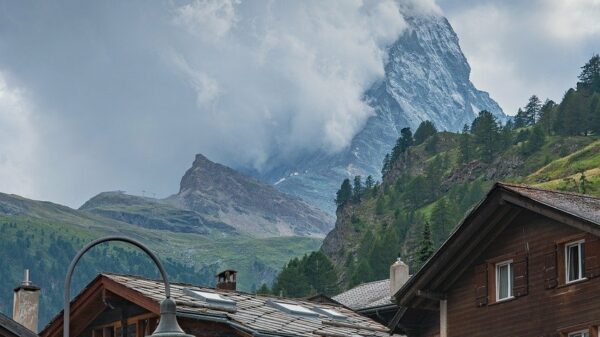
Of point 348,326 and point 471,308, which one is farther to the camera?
point 348,326

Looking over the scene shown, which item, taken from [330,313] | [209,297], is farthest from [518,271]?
[209,297]

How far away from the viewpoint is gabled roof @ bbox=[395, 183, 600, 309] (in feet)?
121

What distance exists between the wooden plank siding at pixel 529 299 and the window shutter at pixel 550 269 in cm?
8

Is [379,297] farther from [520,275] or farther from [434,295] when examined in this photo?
[520,275]

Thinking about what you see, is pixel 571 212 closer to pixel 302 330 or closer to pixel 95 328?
pixel 302 330

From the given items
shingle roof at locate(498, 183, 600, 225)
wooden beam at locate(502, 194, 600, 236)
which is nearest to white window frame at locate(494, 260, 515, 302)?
→ wooden beam at locate(502, 194, 600, 236)

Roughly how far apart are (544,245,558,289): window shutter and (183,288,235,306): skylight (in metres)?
8.76

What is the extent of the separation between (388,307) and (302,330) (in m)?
18.7

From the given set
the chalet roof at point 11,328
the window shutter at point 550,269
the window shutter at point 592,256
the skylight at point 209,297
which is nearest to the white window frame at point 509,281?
the window shutter at point 550,269

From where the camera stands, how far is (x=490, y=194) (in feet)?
129

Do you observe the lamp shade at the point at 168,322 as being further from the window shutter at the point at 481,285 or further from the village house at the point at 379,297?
the village house at the point at 379,297

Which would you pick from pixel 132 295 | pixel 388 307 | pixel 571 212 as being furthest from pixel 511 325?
pixel 388 307

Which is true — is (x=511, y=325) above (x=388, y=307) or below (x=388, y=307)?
below

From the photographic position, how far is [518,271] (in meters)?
38.8
